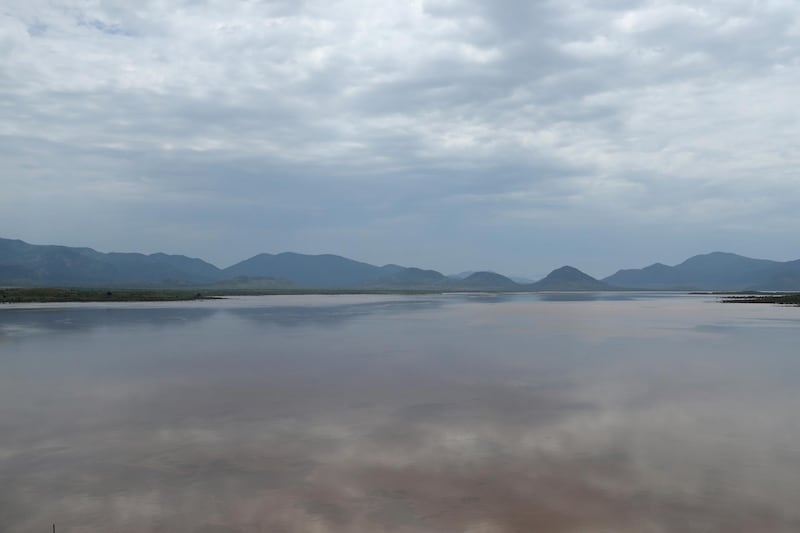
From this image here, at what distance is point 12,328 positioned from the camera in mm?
42531

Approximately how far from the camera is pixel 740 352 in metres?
30.0

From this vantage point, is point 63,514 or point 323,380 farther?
point 323,380

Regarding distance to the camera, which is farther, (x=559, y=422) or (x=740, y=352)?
(x=740, y=352)

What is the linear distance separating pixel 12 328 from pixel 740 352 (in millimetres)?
49848

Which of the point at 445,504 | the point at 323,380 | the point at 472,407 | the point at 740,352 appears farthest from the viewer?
the point at 740,352

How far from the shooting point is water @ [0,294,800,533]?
9117mm

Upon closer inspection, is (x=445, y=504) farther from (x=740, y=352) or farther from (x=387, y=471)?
(x=740, y=352)

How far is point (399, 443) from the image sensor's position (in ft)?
42.9

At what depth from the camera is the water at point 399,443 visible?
29.9 ft

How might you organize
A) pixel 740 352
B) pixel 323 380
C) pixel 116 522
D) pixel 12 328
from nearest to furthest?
1. pixel 116 522
2. pixel 323 380
3. pixel 740 352
4. pixel 12 328

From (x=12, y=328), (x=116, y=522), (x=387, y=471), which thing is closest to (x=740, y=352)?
(x=387, y=471)

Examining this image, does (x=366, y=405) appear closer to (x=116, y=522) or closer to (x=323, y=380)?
(x=323, y=380)

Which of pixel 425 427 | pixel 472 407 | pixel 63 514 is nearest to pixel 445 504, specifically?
pixel 425 427

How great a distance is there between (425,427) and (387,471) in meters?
3.42
